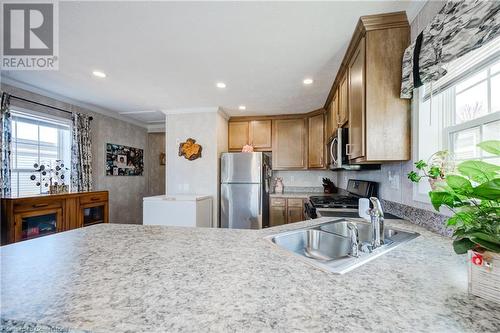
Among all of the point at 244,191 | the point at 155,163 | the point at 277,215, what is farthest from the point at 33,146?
the point at 277,215

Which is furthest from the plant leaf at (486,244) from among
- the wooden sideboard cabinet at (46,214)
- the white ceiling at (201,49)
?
the wooden sideboard cabinet at (46,214)

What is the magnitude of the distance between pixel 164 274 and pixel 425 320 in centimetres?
69

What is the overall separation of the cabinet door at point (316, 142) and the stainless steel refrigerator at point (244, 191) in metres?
0.91

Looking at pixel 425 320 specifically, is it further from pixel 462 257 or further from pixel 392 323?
pixel 462 257

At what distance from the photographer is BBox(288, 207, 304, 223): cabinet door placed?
11.7 feet

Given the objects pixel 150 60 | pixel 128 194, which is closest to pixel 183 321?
pixel 150 60

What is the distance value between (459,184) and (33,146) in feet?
13.7

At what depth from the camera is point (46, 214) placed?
2549 millimetres

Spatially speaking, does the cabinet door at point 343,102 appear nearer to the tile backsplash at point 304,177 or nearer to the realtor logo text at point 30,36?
the tile backsplash at point 304,177

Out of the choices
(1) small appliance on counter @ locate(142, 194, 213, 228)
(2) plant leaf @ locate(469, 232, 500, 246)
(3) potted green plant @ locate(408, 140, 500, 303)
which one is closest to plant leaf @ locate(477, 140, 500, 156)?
(3) potted green plant @ locate(408, 140, 500, 303)

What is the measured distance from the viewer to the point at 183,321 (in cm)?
46

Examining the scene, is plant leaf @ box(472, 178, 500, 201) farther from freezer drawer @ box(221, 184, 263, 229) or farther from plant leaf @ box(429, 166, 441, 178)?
freezer drawer @ box(221, 184, 263, 229)

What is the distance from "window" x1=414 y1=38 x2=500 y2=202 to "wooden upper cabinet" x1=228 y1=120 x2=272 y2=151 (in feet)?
9.04

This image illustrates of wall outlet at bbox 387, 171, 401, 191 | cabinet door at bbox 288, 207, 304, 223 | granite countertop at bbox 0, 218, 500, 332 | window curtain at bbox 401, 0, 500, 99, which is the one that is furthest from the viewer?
cabinet door at bbox 288, 207, 304, 223
